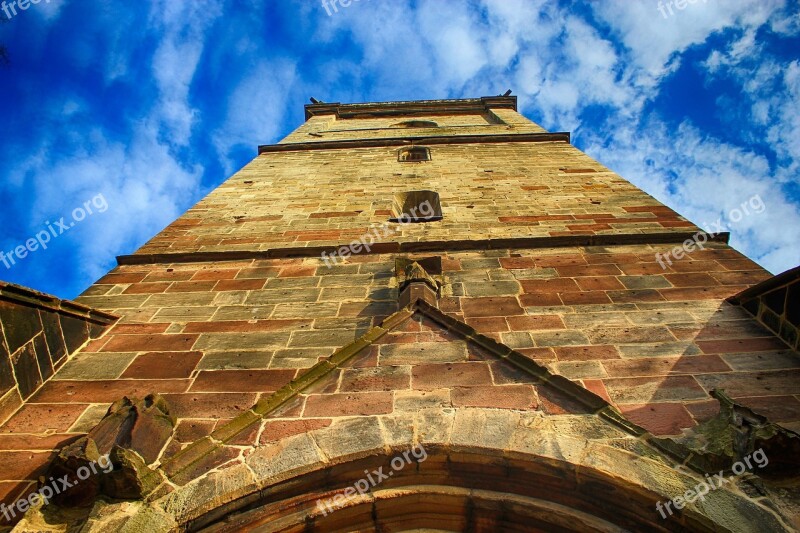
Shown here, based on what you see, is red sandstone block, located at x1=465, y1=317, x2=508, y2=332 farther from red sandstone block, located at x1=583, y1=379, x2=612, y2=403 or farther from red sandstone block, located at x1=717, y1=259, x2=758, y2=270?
red sandstone block, located at x1=717, y1=259, x2=758, y2=270

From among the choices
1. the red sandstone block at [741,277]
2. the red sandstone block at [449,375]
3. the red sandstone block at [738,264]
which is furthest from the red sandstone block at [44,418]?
the red sandstone block at [738,264]

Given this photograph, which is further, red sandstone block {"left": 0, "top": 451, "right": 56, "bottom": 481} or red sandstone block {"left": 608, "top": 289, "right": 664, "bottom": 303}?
red sandstone block {"left": 608, "top": 289, "right": 664, "bottom": 303}

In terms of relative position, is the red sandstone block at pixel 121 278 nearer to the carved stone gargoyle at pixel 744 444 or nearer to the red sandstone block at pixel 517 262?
the red sandstone block at pixel 517 262

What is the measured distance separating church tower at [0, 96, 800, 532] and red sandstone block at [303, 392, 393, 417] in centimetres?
1

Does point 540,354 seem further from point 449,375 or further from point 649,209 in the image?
point 649,209

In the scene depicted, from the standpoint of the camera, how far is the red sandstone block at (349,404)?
3.12 meters

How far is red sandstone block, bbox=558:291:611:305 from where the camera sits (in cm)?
450

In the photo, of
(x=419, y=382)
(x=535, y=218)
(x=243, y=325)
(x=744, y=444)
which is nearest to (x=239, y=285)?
(x=243, y=325)

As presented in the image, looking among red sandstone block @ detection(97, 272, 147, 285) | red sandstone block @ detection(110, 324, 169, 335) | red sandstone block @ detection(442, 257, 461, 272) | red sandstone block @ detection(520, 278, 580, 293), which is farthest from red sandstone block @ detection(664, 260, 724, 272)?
red sandstone block @ detection(97, 272, 147, 285)

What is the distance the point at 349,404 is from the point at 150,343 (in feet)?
6.94

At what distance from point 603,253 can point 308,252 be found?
3.41 meters

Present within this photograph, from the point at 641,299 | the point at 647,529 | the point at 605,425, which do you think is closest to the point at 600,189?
the point at 641,299

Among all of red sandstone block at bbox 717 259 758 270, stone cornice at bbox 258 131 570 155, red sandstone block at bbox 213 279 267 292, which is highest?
stone cornice at bbox 258 131 570 155

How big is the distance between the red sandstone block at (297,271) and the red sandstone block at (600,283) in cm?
283
